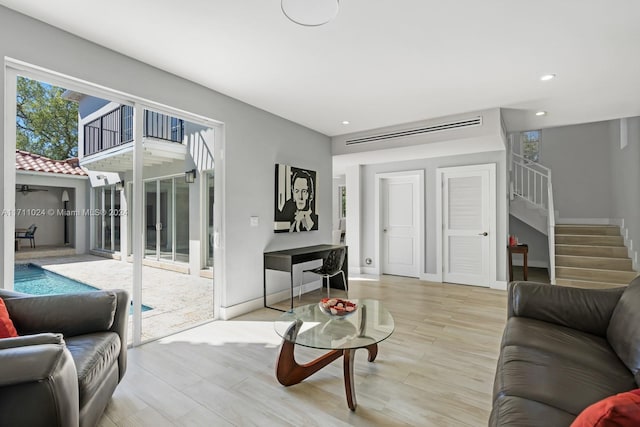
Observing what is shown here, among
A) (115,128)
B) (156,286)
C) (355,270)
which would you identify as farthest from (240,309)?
(355,270)

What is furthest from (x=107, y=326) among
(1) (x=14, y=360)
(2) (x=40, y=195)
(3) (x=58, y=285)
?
(2) (x=40, y=195)

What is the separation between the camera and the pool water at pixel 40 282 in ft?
7.50

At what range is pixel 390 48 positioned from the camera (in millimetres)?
2619

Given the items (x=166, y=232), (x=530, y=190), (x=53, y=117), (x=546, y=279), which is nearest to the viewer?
(x=53, y=117)

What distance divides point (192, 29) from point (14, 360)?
2.26 metres

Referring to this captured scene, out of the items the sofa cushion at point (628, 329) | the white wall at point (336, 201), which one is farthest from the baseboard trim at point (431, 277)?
the white wall at point (336, 201)

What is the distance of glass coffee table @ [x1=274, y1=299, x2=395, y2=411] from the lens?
1.97m

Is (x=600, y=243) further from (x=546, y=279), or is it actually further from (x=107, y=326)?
(x=107, y=326)

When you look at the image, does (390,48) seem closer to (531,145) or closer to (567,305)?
(567,305)

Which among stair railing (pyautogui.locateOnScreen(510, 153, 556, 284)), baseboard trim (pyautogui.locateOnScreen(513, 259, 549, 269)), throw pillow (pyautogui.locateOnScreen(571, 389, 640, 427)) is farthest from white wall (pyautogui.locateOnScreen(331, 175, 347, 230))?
throw pillow (pyautogui.locateOnScreen(571, 389, 640, 427))

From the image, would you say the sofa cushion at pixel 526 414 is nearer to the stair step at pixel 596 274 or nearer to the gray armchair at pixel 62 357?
the gray armchair at pixel 62 357

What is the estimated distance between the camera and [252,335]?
3131 mm

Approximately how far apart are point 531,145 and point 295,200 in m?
6.30

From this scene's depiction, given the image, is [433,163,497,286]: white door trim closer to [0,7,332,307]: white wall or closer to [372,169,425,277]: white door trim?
[372,169,425,277]: white door trim
